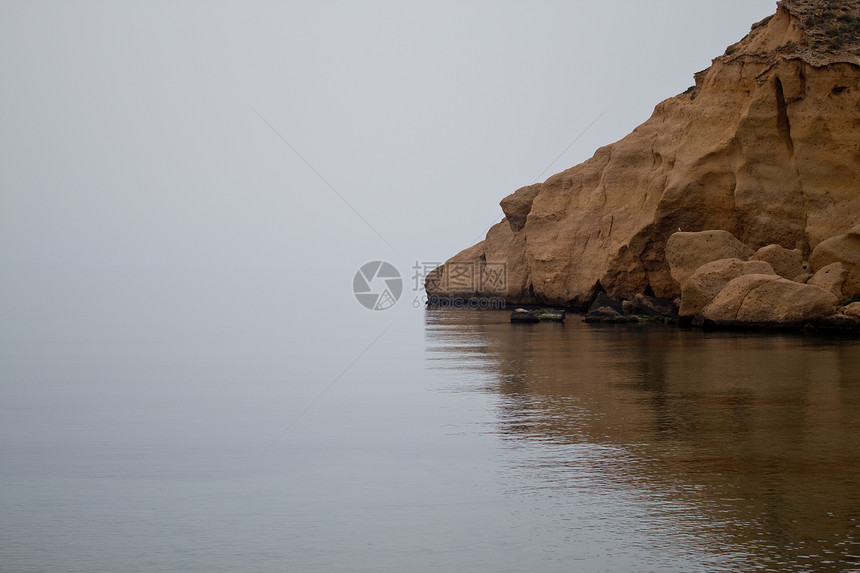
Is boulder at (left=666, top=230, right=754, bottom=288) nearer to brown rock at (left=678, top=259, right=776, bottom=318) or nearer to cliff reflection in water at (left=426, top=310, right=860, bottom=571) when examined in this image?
→ brown rock at (left=678, top=259, right=776, bottom=318)

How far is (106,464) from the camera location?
14602 mm

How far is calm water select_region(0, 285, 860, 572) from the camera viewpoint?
9.71 metres

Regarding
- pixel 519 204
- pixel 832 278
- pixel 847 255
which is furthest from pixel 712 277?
pixel 519 204

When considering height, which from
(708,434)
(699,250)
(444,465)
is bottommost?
(444,465)

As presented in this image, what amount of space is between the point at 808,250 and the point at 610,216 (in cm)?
1604

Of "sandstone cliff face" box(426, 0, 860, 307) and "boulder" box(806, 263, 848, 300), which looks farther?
"sandstone cliff face" box(426, 0, 860, 307)

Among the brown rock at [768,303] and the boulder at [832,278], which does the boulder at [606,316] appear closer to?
the brown rock at [768,303]

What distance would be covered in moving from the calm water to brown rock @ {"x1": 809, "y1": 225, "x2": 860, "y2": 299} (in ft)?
33.1

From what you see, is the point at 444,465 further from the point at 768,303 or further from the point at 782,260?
the point at 782,260

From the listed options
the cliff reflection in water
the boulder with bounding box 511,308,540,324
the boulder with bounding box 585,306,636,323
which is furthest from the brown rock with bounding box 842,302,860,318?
the boulder with bounding box 511,308,540,324

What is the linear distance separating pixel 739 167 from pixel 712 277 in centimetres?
877

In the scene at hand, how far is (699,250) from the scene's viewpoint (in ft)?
147

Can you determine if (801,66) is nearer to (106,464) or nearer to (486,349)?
(486,349)

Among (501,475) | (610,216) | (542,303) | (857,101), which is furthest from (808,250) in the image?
(501,475)
